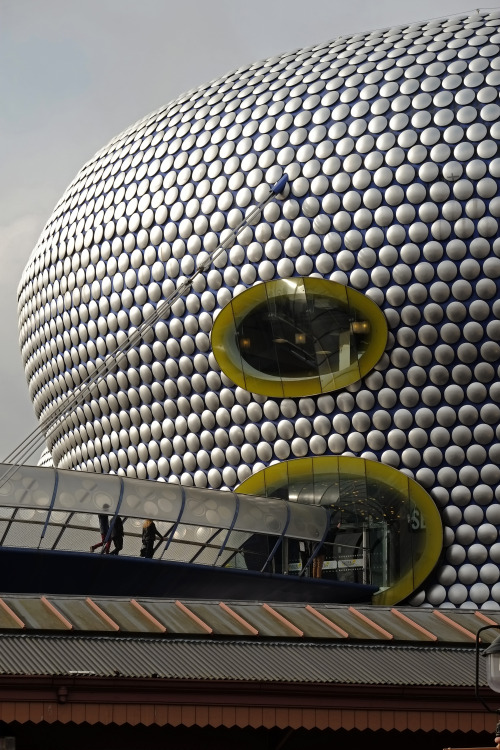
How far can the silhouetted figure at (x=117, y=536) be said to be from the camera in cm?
2283

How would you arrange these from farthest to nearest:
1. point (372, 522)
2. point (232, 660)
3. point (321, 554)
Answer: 1. point (372, 522)
2. point (321, 554)
3. point (232, 660)

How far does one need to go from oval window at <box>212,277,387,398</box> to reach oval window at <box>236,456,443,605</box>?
162cm

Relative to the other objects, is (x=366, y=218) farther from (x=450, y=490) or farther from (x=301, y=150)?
(x=450, y=490)

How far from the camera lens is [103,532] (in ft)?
75.3

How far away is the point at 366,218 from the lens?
2652 centimetres

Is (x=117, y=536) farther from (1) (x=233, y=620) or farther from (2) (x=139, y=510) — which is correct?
(1) (x=233, y=620)

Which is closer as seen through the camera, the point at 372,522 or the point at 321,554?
the point at 321,554

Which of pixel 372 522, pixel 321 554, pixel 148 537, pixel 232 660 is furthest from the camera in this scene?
pixel 372 522

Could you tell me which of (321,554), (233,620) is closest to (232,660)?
(233,620)

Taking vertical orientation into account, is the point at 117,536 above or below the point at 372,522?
below

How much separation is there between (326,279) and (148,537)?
6354 millimetres

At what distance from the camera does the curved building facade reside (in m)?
26.2

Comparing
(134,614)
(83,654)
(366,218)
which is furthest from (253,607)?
(366,218)

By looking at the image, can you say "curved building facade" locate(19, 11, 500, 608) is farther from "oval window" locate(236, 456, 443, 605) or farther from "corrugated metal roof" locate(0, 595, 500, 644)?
"corrugated metal roof" locate(0, 595, 500, 644)
